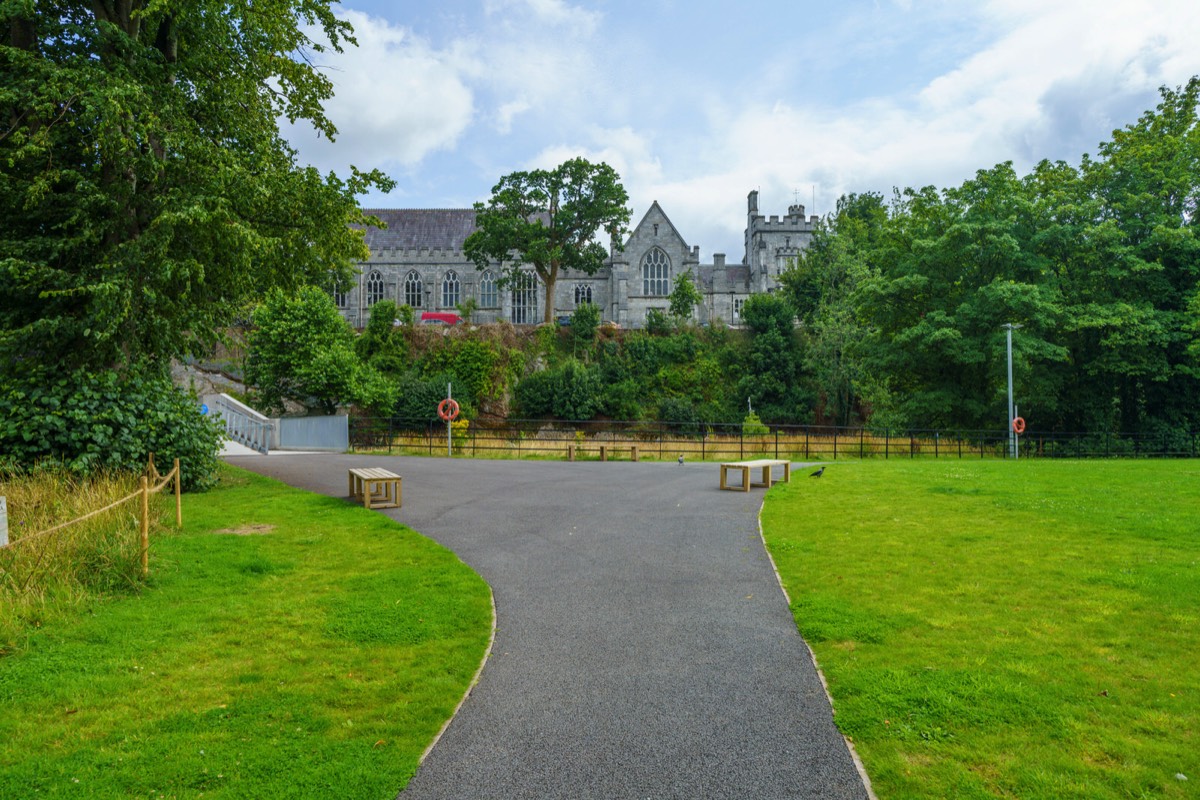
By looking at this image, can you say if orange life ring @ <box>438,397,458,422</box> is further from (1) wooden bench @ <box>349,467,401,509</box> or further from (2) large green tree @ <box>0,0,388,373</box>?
(1) wooden bench @ <box>349,467,401,509</box>

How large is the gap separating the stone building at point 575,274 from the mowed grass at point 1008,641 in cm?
4940

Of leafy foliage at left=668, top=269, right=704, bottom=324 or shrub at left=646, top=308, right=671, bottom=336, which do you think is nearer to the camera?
shrub at left=646, top=308, right=671, bottom=336

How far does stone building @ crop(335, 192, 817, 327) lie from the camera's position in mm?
61312

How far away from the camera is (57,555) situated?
758 cm

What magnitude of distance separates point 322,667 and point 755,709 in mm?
3311

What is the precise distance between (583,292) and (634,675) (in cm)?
5902

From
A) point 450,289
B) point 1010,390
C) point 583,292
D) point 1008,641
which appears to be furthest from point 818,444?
point 450,289

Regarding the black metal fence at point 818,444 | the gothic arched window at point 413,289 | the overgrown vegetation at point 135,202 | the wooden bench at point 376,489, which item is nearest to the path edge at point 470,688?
the wooden bench at point 376,489

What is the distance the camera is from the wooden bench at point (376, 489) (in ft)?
42.8

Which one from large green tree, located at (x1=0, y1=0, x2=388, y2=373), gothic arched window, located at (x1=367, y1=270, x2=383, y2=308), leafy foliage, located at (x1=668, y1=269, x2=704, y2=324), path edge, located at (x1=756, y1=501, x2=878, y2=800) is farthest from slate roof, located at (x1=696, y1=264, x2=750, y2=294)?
path edge, located at (x1=756, y1=501, x2=878, y2=800)

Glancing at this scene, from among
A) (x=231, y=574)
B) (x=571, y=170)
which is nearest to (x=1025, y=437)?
(x=571, y=170)

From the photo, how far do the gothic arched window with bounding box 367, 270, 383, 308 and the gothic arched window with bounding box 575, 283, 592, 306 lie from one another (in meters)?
17.4

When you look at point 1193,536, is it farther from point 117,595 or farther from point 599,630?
point 117,595

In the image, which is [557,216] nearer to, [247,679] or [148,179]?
[148,179]
